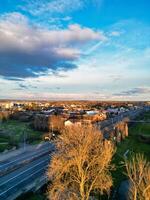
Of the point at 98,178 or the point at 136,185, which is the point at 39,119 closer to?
the point at 98,178

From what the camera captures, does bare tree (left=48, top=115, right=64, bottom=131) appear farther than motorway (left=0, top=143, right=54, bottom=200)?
Yes

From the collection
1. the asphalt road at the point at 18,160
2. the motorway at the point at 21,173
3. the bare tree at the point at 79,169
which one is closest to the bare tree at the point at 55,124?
the asphalt road at the point at 18,160

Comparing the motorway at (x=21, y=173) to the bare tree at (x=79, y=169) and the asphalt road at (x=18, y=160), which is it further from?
the bare tree at (x=79, y=169)

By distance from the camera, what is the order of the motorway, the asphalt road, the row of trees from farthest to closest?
the asphalt road → the motorway → the row of trees

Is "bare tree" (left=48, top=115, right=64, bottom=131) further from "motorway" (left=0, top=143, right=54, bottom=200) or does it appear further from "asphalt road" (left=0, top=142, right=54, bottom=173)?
"motorway" (left=0, top=143, right=54, bottom=200)

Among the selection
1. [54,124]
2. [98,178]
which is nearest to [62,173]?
[98,178]

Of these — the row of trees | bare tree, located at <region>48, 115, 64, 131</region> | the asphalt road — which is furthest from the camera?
bare tree, located at <region>48, 115, 64, 131</region>

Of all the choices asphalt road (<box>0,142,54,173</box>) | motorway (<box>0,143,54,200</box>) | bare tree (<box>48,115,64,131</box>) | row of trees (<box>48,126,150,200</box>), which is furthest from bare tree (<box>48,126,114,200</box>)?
bare tree (<box>48,115,64,131</box>)
